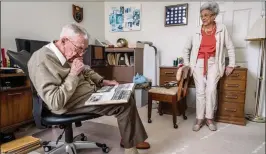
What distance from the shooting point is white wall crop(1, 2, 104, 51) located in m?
2.07

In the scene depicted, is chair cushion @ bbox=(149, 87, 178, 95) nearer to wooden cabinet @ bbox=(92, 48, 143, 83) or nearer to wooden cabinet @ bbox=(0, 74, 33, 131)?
wooden cabinet @ bbox=(92, 48, 143, 83)

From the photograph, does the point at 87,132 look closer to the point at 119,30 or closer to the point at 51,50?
the point at 51,50

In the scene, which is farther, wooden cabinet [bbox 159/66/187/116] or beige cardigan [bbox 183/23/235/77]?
wooden cabinet [bbox 159/66/187/116]

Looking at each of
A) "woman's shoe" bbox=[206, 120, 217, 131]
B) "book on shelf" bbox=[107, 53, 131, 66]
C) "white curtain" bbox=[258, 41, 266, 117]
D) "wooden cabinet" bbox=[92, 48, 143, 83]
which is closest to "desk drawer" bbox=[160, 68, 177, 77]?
"wooden cabinet" bbox=[92, 48, 143, 83]

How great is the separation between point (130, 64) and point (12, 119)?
1902 mm

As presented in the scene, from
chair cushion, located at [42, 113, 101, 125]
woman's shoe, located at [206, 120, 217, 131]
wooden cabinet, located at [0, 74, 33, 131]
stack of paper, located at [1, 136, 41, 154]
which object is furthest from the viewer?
woman's shoe, located at [206, 120, 217, 131]

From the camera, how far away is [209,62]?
212 cm

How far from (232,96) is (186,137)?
85 centimetres

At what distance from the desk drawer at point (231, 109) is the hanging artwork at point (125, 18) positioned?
1.92m

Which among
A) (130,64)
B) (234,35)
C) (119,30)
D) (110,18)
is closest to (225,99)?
(234,35)

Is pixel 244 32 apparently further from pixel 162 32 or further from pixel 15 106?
pixel 15 106

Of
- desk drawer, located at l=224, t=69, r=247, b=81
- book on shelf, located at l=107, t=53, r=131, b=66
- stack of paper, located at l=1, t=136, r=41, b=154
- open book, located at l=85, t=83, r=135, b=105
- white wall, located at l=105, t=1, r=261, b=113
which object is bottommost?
stack of paper, located at l=1, t=136, r=41, b=154

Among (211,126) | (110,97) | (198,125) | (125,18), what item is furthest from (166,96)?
(125,18)

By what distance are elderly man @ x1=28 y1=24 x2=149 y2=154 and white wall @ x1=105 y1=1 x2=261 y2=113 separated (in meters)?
1.97
